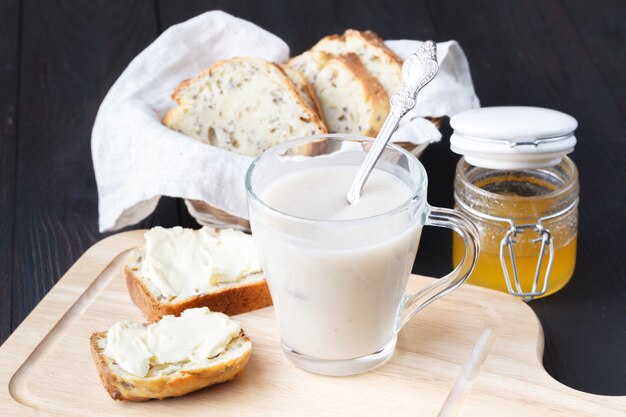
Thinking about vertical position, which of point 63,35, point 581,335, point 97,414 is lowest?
point 581,335

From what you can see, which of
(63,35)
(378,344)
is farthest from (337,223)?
(63,35)

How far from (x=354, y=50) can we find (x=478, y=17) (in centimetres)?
89

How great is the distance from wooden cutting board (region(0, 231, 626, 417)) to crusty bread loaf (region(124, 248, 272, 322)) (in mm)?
28

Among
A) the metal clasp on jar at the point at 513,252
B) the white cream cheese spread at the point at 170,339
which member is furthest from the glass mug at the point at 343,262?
the metal clasp on jar at the point at 513,252

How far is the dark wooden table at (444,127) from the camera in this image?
2.17 m

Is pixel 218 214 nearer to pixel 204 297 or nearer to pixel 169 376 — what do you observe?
pixel 204 297

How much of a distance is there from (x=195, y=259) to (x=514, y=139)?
0.75 meters

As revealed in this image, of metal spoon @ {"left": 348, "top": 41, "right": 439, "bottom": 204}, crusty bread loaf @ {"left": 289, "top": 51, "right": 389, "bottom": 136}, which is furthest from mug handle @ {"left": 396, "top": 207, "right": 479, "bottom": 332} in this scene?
crusty bread loaf @ {"left": 289, "top": 51, "right": 389, "bottom": 136}

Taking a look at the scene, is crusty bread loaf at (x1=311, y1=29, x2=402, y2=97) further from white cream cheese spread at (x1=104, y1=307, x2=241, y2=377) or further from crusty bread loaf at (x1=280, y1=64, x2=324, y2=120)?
white cream cheese spread at (x1=104, y1=307, x2=241, y2=377)

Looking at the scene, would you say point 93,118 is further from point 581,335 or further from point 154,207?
point 581,335

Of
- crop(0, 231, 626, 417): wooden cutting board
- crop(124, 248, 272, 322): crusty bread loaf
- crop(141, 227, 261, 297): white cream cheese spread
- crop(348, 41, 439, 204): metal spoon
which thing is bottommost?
crop(0, 231, 626, 417): wooden cutting board

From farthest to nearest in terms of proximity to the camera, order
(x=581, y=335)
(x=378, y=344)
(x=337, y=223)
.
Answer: (x=581, y=335) < (x=378, y=344) < (x=337, y=223)

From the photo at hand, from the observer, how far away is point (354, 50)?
2.67 metres

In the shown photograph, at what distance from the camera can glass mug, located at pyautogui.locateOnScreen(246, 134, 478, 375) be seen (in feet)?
5.21
